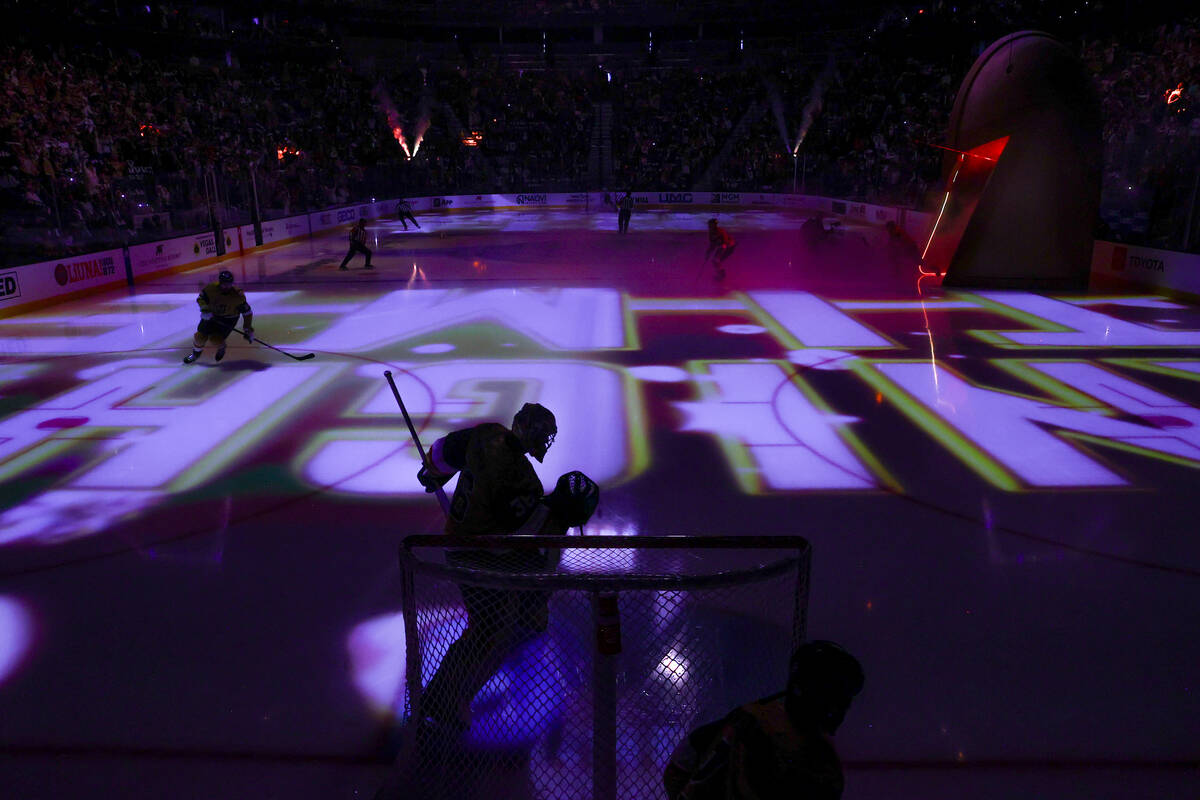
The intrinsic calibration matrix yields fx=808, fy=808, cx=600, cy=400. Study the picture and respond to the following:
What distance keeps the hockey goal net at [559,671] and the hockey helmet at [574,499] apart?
0.54 feet

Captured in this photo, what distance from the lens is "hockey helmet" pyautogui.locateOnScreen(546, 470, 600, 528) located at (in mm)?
3330

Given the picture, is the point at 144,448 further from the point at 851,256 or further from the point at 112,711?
the point at 851,256

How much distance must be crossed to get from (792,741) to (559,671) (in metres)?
2.05

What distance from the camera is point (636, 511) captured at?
602cm

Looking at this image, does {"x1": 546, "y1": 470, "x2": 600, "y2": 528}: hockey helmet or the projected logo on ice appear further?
the projected logo on ice

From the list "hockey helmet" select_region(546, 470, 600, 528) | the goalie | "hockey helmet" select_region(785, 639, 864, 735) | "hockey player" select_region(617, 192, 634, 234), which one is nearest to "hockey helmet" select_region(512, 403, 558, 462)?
the goalie

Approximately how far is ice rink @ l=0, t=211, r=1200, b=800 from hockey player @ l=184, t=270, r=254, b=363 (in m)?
0.45

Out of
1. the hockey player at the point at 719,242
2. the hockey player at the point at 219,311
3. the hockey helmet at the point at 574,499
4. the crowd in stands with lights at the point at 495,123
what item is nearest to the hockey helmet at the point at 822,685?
the hockey helmet at the point at 574,499

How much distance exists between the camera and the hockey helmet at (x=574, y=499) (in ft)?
10.9

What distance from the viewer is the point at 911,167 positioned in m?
26.8

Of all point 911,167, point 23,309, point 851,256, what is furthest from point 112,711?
point 911,167

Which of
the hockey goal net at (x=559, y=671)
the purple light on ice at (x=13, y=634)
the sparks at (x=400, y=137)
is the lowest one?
the purple light on ice at (x=13, y=634)

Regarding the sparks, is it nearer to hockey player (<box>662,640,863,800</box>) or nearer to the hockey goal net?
the hockey goal net

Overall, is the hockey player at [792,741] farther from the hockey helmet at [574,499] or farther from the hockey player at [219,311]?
the hockey player at [219,311]
